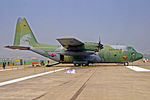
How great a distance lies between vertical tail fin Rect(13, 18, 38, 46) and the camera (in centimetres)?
3294

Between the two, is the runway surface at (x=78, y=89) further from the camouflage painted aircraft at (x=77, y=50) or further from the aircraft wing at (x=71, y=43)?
the camouflage painted aircraft at (x=77, y=50)

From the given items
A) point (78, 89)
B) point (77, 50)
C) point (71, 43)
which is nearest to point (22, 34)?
point (71, 43)

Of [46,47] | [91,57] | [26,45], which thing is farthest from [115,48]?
[26,45]

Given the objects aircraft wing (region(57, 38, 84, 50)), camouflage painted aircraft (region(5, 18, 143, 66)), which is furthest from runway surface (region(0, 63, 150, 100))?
camouflage painted aircraft (region(5, 18, 143, 66))

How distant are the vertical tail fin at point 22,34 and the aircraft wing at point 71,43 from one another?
7029 mm

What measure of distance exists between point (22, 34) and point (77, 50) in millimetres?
10378

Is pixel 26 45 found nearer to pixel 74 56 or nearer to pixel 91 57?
pixel 74 56

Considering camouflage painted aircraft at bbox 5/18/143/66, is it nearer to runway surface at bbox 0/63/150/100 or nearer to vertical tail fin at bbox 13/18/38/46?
vertical tail fin at bbox 13/18/38/46

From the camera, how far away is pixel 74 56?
105 ft

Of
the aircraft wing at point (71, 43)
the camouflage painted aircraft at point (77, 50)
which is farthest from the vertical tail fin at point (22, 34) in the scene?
the aircraft wing at point (71, 43)

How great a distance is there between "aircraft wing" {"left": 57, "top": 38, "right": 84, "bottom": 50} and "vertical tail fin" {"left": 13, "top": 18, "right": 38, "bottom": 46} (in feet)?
23.1

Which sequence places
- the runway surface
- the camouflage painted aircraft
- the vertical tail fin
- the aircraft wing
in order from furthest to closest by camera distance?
the vertical tail fin, the camouflage painted aircraft, the aircraft wing, the runway surface

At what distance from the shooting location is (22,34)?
33.2m

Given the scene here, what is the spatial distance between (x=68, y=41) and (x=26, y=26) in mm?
9716
